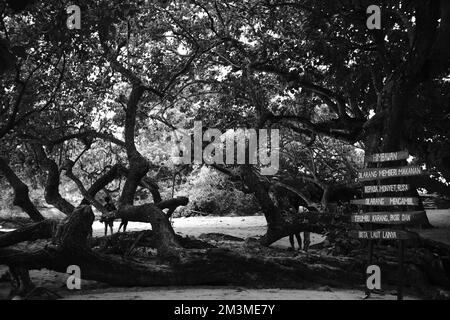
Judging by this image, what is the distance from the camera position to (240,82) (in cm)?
1180

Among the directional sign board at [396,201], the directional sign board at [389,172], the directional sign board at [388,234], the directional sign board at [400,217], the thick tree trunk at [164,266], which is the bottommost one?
the thick tree trunk at [164,266]

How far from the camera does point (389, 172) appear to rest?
4770 millimetres

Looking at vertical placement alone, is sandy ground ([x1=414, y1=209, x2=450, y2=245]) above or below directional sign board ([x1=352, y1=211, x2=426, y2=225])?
below

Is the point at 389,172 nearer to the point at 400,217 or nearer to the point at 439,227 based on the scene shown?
the point at 400,217

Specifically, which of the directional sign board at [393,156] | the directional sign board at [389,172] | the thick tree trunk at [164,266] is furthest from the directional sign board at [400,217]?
the thick tree trunk at [164,266]

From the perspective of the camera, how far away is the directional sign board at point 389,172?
180 inches

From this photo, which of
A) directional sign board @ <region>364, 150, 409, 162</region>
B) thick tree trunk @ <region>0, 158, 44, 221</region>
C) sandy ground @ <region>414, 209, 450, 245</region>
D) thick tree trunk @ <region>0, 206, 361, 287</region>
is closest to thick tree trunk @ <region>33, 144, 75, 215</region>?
thick tree trunk @ <region>0, 158, 44, 221</region>

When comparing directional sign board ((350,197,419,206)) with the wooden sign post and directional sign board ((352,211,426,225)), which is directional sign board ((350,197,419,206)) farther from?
directional sign board ((352,211,426,225))

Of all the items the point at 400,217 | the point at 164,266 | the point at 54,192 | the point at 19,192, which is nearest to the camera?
the point at 400,217

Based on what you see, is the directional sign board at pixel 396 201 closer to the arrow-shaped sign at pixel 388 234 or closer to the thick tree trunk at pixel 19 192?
the arrow-shaped sign at pixel 388 234

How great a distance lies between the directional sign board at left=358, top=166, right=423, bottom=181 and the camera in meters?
4.57

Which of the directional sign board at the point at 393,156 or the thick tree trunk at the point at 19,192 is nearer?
the directional sign board at the point at 393,156

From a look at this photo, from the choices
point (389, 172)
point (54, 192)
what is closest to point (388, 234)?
point (389, 172)

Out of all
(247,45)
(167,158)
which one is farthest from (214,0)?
(167,158)
